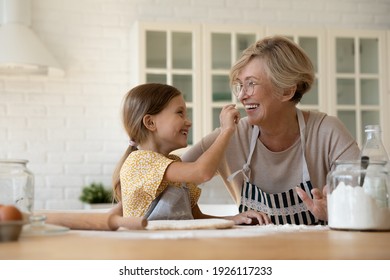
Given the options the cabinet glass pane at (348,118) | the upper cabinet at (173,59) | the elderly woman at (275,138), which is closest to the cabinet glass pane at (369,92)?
the cabinet glass pane at (348,118)

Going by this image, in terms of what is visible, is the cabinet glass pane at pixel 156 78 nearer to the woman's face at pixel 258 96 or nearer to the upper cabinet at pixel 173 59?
the upper cabinet at pixel 173 59

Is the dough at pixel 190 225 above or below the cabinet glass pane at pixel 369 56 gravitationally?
below

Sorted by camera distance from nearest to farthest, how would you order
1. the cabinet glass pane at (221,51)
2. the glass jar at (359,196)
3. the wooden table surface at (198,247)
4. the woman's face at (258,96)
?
1. the wooden table surface at (198,247)
2. the glass jar at (359,196)
3. the woman's face at (258,96)
4. the cabinet glass pane at (221,51)

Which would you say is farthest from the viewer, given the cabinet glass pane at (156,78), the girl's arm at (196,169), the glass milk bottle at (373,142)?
the cabinet glass pane at (156,78)

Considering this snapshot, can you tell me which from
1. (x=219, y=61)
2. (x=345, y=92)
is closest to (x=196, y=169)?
(x=219, y=61)

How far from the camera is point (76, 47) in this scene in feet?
15.3

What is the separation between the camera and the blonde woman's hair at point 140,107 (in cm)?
216

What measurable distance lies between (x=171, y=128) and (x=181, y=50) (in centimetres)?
235

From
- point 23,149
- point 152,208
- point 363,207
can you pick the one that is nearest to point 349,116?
point 23,149

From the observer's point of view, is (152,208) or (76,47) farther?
(76,47)

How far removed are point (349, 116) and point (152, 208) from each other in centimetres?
306

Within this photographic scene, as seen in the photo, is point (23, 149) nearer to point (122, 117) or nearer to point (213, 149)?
point (122, 117)

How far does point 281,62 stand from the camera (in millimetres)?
2430

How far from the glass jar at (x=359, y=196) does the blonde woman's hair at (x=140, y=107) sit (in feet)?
2.77
